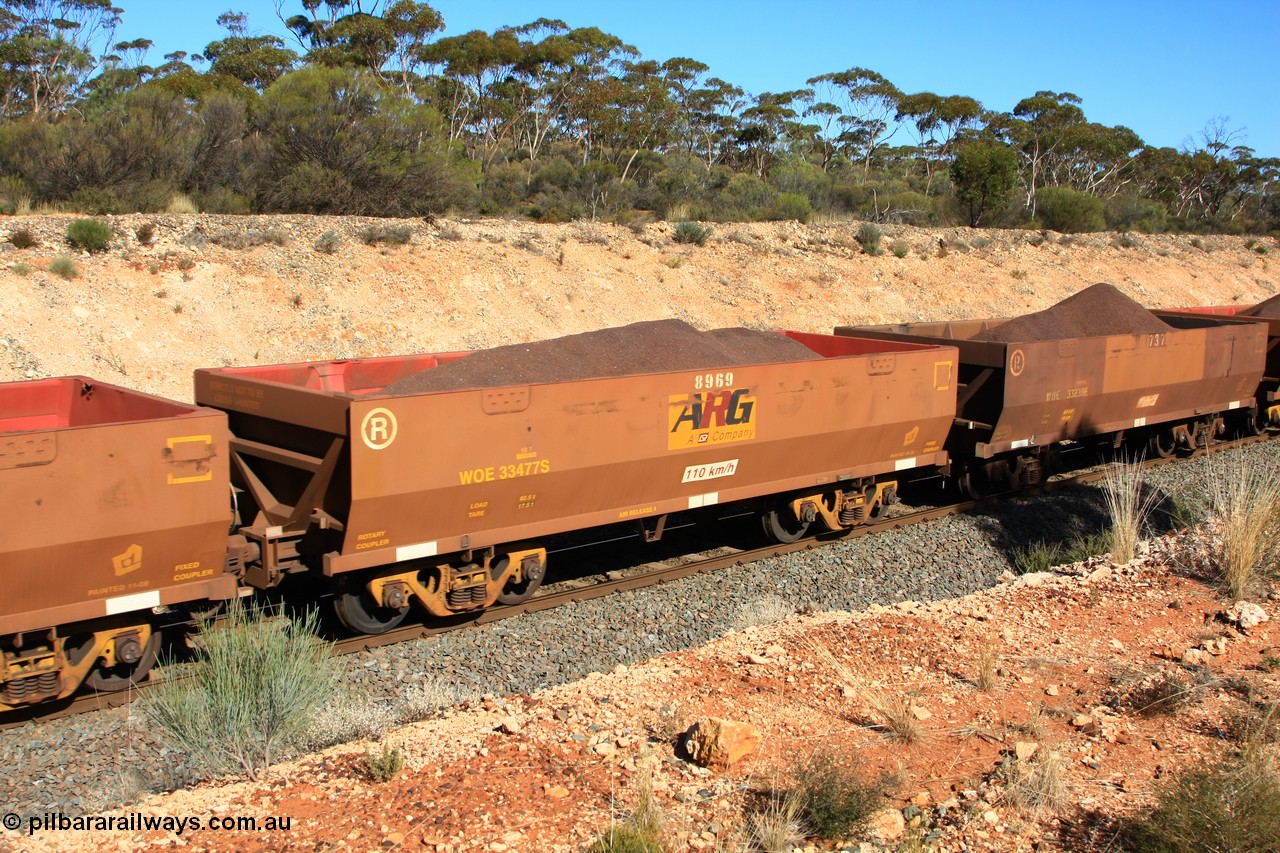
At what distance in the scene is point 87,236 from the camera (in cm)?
2100

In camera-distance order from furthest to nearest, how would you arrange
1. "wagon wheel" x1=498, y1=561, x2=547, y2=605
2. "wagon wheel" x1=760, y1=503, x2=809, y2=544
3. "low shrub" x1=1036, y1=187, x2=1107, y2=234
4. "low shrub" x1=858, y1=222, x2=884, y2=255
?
"low shrub" x1=1036, y1=187, x2=1107, y2=234 → "low shrub" x1=858, y1=222, x2=884, y2=255 → "wagon wheel" x1=760, y1=503, x2=809, y2=544 → "wagon wheel" x1=498, y1=561, x2=547, y2=605

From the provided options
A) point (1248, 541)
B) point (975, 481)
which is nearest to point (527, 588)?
point (1248, 541)

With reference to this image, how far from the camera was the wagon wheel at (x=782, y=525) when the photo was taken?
37.9 feet

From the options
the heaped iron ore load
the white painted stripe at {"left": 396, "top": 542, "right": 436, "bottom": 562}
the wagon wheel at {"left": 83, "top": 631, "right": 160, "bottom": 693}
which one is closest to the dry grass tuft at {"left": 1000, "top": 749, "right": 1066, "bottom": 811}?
the white painted stripe at {"left": 396, "top": 542, "right": 436, "bottom": 562}

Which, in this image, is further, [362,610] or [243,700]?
[362,610]

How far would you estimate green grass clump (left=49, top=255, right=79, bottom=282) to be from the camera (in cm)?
2003

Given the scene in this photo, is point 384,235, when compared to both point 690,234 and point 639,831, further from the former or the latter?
point 639,831

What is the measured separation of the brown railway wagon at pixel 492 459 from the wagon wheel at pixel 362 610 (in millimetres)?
18

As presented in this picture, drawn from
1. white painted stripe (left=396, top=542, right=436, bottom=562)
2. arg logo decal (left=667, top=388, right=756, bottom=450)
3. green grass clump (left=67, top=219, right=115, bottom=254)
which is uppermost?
green grass clump (left=67, top=219, right=115, bottom=254)

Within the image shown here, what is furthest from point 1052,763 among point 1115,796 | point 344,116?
point 344,116

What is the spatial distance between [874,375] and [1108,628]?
3849 mm

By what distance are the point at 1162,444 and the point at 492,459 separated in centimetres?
1286

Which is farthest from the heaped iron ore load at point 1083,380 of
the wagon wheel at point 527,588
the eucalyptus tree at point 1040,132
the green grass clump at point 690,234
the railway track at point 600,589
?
the eucalyptus tree at point 1040,132

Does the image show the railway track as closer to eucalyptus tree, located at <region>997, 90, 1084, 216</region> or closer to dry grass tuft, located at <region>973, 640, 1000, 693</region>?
dry grass tuft, located at <region>973, 640, 1000, 693</region>
